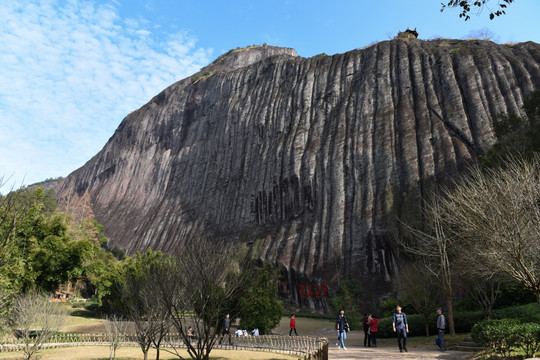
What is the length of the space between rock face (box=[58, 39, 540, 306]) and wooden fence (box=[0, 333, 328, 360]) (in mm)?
22232

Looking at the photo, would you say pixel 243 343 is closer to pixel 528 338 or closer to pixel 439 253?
pixel 439 253

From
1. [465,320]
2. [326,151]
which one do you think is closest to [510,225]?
[465,320]

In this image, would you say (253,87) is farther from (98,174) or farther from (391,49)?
(98,174)

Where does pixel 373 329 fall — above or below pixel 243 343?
above

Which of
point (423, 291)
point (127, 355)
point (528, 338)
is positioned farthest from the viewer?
point (423, 291)

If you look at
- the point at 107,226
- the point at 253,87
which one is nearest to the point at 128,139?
the point at 107,226

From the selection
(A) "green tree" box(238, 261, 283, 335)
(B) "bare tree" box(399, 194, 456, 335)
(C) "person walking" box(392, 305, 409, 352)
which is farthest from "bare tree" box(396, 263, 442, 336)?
(A) "green tree" box(238, 261, 283, 335)

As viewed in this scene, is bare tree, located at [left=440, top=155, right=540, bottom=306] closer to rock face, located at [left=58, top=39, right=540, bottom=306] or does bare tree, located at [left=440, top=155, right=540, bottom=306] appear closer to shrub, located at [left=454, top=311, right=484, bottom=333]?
shrub, located at [left=454, top=311, right=484, bottom=333]

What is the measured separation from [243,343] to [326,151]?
1373 inches

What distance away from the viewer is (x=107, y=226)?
280 feet

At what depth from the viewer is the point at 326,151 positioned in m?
51.4

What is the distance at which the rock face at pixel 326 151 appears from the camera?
42.2 m

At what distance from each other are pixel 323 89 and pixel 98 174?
70.0 metres

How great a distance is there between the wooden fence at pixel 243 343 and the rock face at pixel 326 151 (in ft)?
72.9
